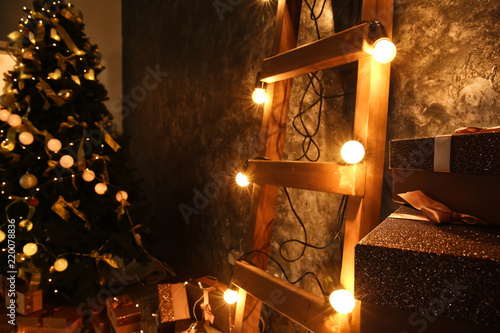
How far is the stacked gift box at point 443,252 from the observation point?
415 mm

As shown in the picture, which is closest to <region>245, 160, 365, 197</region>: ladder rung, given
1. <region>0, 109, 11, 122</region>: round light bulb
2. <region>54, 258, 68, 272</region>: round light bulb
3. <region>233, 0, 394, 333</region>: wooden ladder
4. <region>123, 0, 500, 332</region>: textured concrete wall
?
<region>233, 0, 394, 333</region>: wooden ladder

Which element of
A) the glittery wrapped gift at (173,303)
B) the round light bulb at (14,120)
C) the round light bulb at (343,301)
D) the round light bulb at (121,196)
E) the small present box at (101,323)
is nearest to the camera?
the round light bulb at (343,301)

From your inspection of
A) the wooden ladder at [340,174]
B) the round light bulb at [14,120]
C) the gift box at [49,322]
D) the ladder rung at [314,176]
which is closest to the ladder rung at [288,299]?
the wooden ladder at [340,174]

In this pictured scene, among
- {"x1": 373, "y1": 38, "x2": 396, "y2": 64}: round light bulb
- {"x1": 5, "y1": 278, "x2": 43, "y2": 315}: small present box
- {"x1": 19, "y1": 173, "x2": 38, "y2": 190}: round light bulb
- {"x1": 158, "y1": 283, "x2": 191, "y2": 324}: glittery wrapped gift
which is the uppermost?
{"x1": 373, "y1": 38, "x2": 396, "y2": 64}: round light bulb

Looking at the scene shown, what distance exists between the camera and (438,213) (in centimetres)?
59

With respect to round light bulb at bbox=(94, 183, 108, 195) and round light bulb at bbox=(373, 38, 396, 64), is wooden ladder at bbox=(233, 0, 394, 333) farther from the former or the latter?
round light bulb at bbox=(94, 183, 108, 195)

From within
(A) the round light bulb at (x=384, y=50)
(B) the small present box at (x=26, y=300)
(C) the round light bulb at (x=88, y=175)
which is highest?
(A) the round light bulb at (x=384, y=50)

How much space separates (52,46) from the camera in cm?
194

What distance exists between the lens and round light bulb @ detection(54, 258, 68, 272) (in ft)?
5.37

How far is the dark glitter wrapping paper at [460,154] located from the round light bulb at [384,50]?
0.31 meters

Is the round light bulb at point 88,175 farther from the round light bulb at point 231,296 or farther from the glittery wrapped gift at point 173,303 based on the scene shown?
the round light bulb at point 231,296

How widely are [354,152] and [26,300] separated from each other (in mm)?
1939

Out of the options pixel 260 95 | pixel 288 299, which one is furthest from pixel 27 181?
pixel 288 299

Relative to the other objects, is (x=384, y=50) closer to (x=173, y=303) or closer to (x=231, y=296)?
(x=231, y=296)
